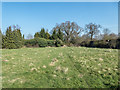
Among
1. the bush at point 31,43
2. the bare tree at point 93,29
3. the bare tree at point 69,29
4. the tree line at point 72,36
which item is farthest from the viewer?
the bare tree at point 93,29

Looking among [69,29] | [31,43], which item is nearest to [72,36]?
[69,29]

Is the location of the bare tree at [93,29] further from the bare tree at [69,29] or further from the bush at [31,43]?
the bush at [31,43]

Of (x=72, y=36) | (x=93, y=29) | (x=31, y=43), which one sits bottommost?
(x=31, y=43)

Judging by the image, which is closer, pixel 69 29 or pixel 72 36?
pixel 72 36

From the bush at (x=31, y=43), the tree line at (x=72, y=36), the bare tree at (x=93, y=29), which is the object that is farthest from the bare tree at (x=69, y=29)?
the bush at (x=31, y=43)

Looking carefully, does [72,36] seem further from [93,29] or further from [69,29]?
[93,29]

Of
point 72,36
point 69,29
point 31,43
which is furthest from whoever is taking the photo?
point 69,29

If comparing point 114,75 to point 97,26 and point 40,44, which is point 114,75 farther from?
point 97,26

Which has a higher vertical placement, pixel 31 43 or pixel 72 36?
pixel 72 36

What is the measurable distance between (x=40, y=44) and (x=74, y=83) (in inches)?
574

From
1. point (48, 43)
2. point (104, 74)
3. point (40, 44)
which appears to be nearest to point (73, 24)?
point (48, 43)

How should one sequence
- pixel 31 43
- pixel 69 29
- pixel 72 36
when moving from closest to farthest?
pixel 31 43, pixel 72 36, pixel 69 29

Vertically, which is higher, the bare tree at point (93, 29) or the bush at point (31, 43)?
the bare tree at point (93, 29)

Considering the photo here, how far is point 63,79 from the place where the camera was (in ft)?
9.14
